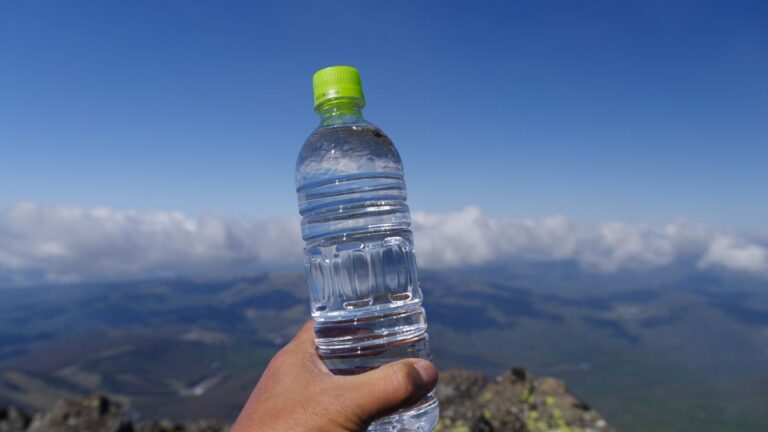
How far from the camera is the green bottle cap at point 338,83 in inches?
125

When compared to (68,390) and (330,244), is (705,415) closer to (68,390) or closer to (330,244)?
(330,244)

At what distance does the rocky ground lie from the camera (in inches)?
222

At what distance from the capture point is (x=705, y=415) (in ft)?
597

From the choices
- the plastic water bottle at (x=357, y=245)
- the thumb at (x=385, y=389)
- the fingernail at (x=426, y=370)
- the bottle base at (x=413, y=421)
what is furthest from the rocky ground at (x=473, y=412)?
the thumb at (x=385, y=389)

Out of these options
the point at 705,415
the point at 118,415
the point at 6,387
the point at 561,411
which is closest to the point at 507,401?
the point at 561,411

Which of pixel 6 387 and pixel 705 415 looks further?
pixel 6 387

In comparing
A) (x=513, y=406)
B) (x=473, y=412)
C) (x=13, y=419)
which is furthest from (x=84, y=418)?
(x=513, y=406)

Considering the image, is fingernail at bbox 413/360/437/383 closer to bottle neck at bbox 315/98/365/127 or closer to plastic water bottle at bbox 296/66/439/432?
plastic water bottle at bbox 296/66/439/432

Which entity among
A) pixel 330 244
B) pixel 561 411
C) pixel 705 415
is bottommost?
pixel 705 415

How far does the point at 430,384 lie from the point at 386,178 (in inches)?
77.1

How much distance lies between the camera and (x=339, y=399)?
8.16 ft

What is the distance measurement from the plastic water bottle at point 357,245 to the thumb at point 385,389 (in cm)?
86

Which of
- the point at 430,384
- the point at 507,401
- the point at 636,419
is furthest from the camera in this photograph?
the point at 636,419

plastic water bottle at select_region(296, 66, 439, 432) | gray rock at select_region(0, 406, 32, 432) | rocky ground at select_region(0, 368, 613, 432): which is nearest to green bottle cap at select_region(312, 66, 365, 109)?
plastic water bottle at select_region(296, 66, 439, 432)
